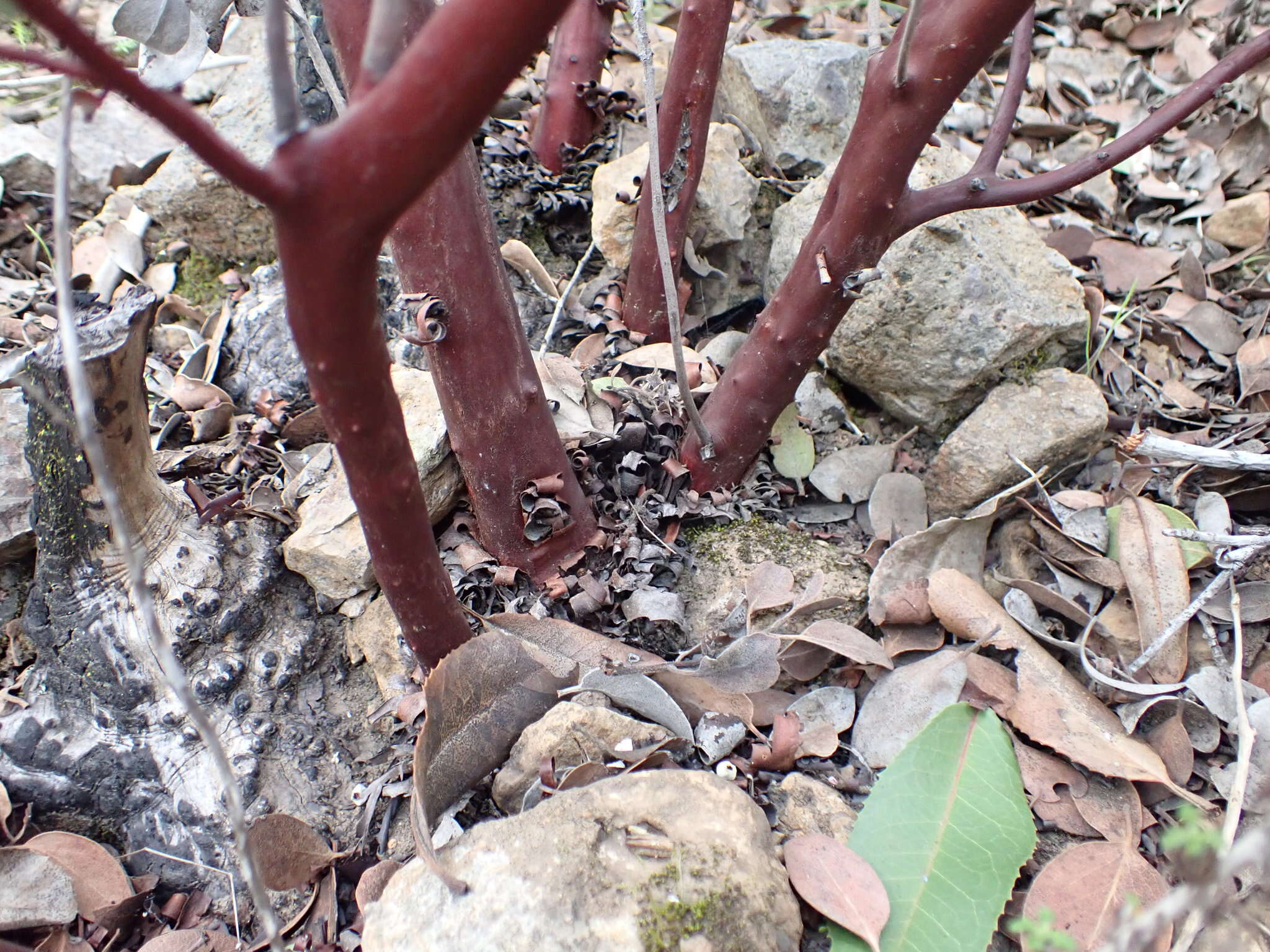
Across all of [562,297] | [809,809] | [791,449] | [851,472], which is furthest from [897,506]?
[562,297]

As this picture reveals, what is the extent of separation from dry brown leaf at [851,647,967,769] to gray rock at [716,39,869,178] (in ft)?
5.06

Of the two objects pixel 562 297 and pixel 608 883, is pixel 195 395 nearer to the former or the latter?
pixel 562 297

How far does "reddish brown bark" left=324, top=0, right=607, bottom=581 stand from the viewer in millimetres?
1267

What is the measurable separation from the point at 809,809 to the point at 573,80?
1906mm

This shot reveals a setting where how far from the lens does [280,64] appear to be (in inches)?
22.2

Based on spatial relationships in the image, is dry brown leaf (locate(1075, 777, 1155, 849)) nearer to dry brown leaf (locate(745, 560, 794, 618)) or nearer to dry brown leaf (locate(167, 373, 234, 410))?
dry brown leaf (locate(745, 560, 794, 618))

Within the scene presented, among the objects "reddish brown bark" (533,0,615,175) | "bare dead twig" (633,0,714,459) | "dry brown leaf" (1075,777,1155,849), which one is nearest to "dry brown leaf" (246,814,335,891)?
"bare dead twig" (633,0,714,459)

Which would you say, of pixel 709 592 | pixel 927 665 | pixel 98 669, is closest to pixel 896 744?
pixel 927 665

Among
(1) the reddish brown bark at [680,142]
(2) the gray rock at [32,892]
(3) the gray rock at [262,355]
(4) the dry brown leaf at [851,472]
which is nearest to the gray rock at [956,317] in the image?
(4) the dry brown leaf at [851,472]

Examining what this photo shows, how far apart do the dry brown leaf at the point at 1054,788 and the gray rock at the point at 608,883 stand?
0.44 meters

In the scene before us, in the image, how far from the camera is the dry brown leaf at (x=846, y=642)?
135cm

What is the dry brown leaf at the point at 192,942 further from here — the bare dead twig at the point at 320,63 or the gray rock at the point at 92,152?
the gray rock at the point at 92,152

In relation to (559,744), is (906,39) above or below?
above

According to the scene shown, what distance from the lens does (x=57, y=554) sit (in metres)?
1.27
